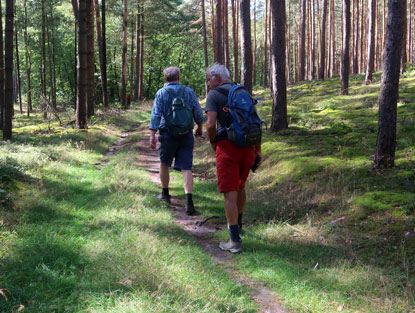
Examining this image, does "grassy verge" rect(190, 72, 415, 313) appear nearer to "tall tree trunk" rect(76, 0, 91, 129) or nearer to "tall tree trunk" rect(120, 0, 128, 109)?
"tall tree trunk" rect(76, 0, 91, 129)

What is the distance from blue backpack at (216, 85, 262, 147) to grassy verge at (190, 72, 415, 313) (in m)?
1.43

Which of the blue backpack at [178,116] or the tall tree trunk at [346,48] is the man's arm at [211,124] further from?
the tall tree trunk at [346,48]

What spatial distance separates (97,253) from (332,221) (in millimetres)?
3320

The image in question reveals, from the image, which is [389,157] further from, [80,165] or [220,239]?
[80,165]

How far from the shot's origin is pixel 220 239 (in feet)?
16.3

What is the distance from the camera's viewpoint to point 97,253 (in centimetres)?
375

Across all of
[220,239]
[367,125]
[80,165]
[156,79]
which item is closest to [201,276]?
[220,239]

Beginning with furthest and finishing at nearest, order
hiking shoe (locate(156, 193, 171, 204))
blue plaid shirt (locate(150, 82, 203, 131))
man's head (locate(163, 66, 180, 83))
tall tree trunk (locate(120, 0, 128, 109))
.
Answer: tall tree trunk (locate(120, 0, 128, 109))
hiking shoe (locate(156, 193, 171, 204))
man's head (locate(163, 66, 180, 83))
blue plaid shirt (locate(150, 82, 203, 131))

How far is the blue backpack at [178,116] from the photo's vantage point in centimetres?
583

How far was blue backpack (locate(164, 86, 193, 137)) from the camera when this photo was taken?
5.83m

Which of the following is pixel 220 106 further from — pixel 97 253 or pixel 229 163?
pixel 97 253

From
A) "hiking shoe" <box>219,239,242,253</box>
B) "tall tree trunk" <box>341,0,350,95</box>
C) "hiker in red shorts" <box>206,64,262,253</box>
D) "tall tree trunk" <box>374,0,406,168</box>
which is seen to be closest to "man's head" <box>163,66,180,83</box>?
"hiker in red shorts" <box>206,64,262,253</box>

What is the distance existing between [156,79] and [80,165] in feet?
149

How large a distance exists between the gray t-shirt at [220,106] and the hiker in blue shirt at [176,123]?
4.30 ft
